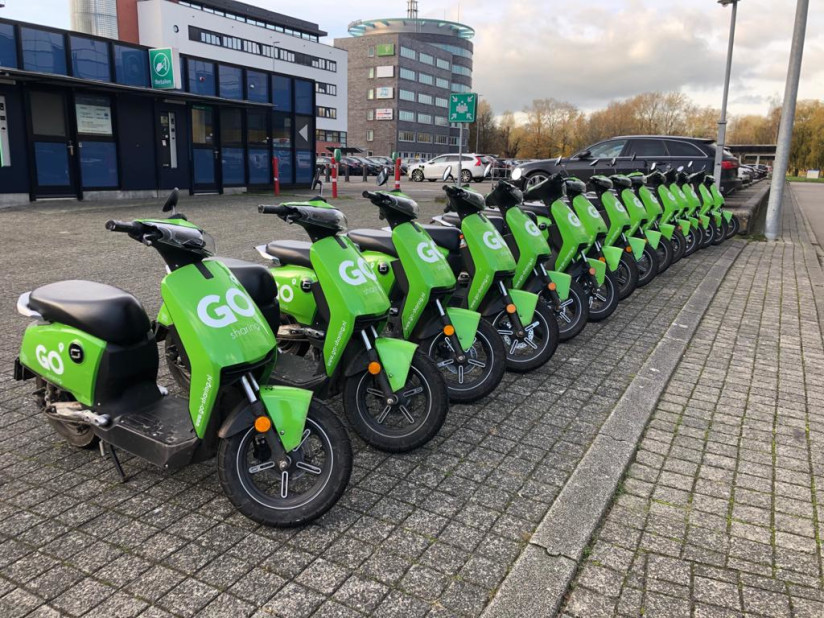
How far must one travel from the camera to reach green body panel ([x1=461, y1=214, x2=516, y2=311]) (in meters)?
4.45

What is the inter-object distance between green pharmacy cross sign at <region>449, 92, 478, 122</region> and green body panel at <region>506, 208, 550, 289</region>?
6.16 m

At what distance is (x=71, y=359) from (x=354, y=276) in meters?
1.39

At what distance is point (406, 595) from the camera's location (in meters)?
2.30

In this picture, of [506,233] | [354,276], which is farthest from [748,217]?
[354,276]

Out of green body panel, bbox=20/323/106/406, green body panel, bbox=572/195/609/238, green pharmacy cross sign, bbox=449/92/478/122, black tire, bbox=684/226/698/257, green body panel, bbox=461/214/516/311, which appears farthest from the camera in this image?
green pharmacy cross sign, bbox=449/92/478/122

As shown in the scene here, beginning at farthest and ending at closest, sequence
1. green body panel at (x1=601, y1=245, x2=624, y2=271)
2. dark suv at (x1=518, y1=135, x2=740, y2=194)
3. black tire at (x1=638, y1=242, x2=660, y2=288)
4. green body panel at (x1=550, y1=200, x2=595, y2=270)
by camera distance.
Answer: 1. dark suv at (x1=518, y1=135, x2=740, y2=194)
2. black tire at (x1=638, y1=242, x2=660, y2=288)
3. green body panel at (x1=601, y1=245, x2=624, y2=271)
4. green body panel at (x1=550, y1=200, x2=595, y2=270)

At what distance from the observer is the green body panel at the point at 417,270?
3.96 m

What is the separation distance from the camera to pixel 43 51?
1362cm

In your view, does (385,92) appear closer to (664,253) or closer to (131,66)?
(131,66)

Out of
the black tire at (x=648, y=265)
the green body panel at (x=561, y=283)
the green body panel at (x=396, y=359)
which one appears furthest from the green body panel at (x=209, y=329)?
the black tire at (x=648, y=265)

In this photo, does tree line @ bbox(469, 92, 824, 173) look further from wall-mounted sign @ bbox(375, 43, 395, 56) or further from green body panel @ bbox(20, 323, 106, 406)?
green body panel @ bbox(20, 323, 106, 406)

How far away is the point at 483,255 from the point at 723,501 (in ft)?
7.05

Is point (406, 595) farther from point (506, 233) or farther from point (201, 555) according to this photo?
point (506, 233)

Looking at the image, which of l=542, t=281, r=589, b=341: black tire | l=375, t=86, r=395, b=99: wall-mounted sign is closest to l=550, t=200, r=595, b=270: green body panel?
l=542, t=281, r=589, b=341: black tire
